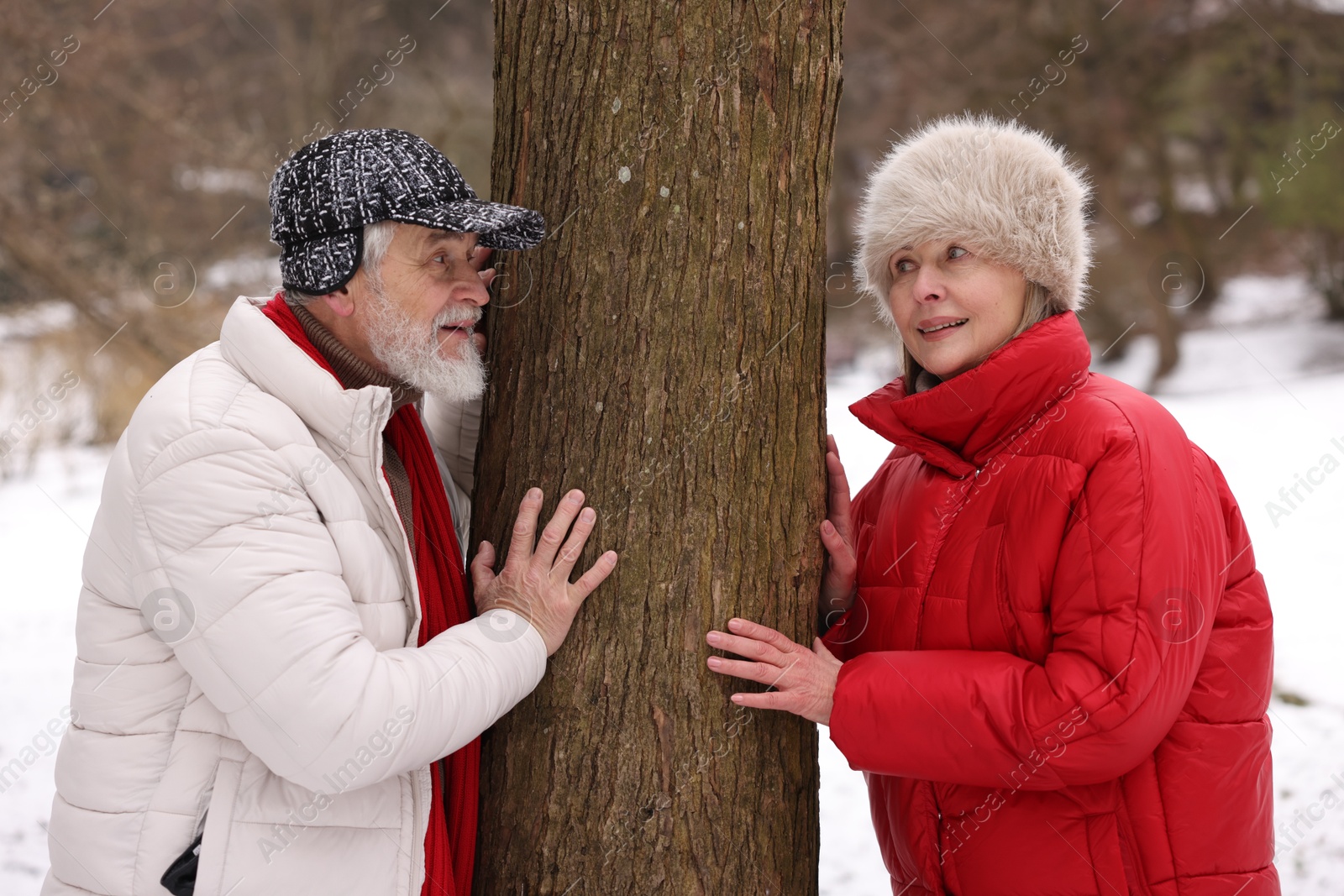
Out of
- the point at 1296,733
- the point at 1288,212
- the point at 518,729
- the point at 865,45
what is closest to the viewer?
the point at 518,729

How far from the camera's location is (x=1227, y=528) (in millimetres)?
1998

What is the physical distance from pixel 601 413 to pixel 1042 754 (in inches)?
38.9

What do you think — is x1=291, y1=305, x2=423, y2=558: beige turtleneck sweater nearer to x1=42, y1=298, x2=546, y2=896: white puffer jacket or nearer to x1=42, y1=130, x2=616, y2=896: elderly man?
x1=42, y1=130, x2=616, y2=896: elderly man

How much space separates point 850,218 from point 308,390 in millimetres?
15180

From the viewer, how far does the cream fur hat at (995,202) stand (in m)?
2.01

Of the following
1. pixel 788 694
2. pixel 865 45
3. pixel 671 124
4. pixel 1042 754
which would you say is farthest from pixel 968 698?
pixel 865 45

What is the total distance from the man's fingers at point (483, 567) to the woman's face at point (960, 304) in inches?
38.1

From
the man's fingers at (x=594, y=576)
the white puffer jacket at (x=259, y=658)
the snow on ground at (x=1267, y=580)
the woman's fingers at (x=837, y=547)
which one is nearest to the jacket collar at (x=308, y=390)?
the white puffer jacket at (x=259, y=658)

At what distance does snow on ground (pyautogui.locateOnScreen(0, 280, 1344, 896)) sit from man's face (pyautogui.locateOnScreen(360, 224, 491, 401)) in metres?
2.72

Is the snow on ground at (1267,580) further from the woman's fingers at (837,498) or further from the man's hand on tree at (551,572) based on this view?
the man's hand on tree at (551,572)

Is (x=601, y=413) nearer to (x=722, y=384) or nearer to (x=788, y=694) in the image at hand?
(x=722, y=384)

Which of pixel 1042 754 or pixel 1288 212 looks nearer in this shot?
pixel 1042 754

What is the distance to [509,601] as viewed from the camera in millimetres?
1929

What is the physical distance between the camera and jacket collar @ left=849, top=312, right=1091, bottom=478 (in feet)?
6.39
